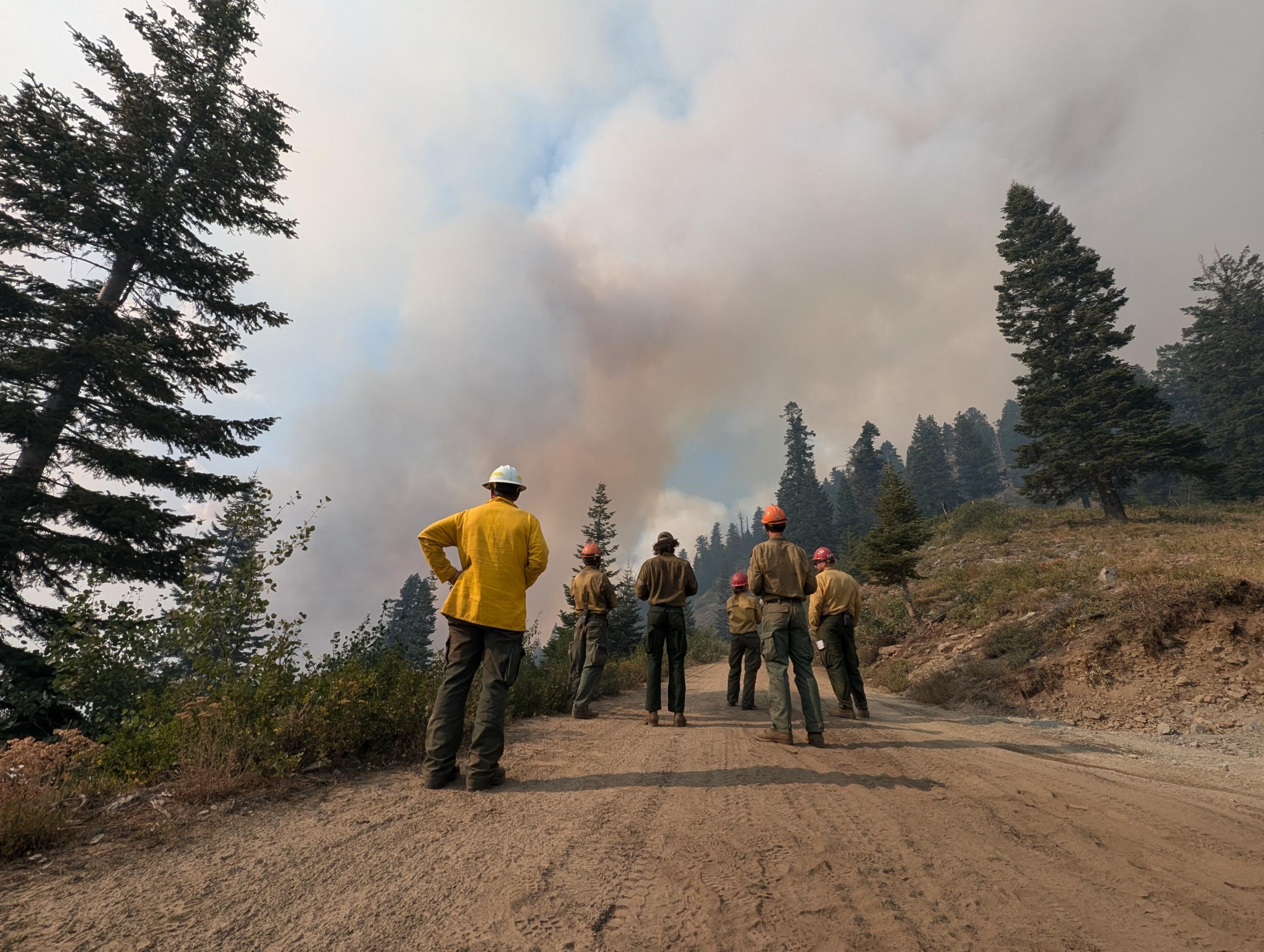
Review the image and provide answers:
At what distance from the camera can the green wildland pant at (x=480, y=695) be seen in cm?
337

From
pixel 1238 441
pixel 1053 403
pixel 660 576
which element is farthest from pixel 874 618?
pixel 1238 441

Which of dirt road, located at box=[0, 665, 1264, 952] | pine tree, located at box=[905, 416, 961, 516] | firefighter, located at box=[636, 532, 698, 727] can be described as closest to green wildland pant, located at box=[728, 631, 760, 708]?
firefighter, located at box=[636, 532, 698, 727]

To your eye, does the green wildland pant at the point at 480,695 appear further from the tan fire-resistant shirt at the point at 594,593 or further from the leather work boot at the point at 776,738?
the tan fire-resistant shirt at the point at 594,593

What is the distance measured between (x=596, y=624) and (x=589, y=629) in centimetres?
13

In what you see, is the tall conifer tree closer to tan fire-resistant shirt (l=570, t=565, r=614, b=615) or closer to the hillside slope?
the hillside slope

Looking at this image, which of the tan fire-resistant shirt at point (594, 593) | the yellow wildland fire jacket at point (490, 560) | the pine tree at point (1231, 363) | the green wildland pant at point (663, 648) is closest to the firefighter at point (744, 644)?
the green wildland pant at point (663, 648)

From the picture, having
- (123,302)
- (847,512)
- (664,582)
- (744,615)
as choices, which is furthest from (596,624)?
(847,512)

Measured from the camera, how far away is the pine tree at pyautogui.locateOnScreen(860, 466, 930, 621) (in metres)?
16.5

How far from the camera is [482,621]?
3.62 metres

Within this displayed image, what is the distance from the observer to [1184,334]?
134 feet

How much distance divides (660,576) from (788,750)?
2530 millimetres

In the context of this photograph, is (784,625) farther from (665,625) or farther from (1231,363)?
(1231,363)

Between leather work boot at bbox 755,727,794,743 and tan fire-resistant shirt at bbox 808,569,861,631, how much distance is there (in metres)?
2.45

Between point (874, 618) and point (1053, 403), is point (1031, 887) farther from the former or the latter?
point (1053, 403)
